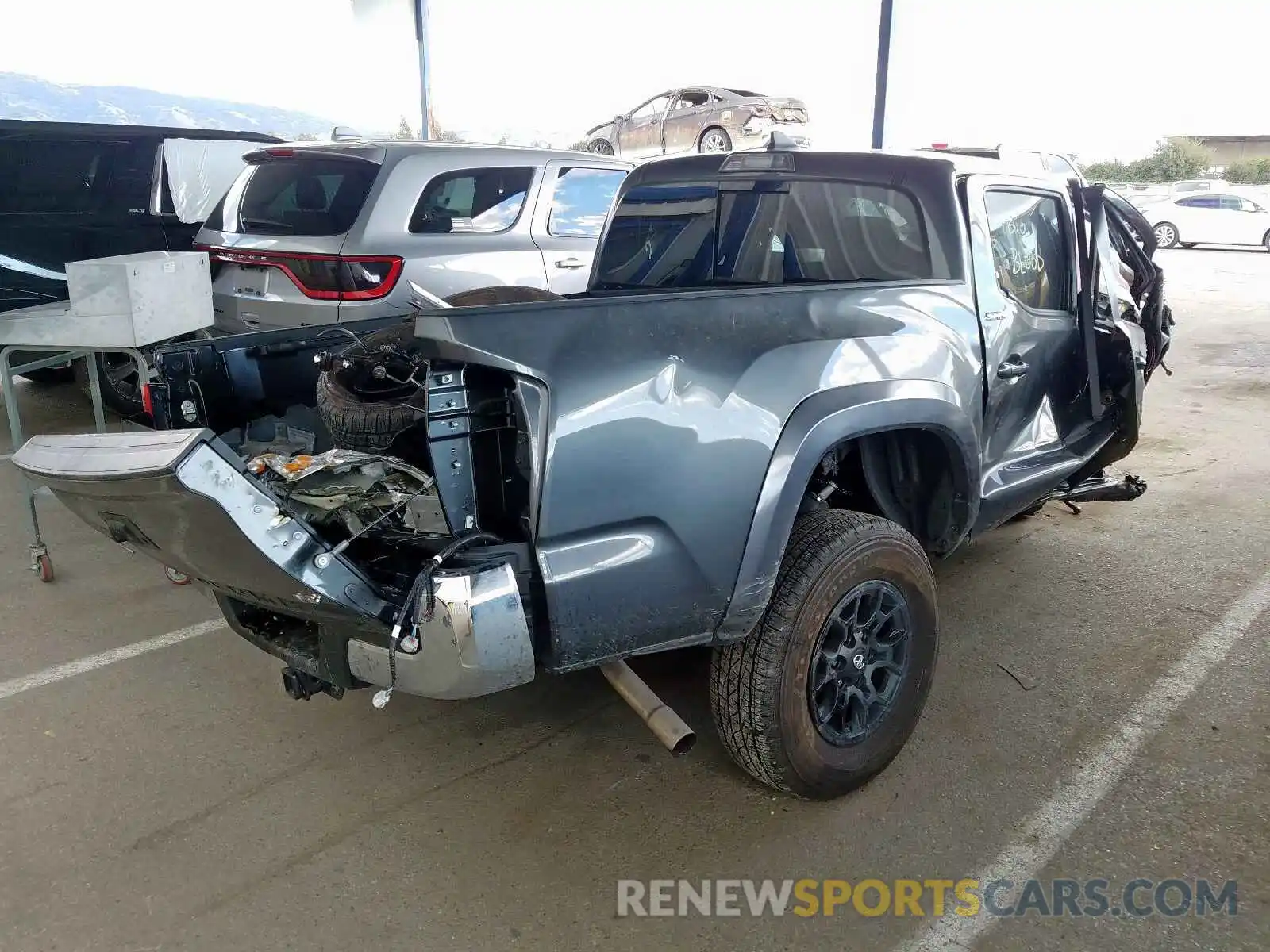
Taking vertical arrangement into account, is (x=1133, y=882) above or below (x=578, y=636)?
below

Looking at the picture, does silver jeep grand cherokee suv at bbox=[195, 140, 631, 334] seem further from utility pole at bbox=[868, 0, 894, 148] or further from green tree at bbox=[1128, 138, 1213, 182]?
green tree at bbox=[1128, 138, 1213, 182]

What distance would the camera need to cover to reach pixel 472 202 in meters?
5.61

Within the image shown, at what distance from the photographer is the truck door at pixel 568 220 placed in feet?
19.4

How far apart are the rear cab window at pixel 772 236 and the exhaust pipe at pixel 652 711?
1599 mm

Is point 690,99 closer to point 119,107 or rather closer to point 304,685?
point 119,107

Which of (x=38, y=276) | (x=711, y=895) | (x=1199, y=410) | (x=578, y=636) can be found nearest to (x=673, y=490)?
(x=578, y=636)

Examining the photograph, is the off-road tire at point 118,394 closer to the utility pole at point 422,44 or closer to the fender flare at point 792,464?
the fender flare at point 792,464

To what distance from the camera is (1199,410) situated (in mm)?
7582

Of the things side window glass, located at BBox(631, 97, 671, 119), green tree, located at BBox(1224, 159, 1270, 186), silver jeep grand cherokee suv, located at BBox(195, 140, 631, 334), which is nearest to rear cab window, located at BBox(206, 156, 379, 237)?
silver jeep grand cherokee suv, located at BBox(195, 140, 631, 334)

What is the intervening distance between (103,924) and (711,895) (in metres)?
1.52

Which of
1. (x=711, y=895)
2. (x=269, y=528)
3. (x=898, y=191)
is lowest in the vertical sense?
(x=711, y=895)

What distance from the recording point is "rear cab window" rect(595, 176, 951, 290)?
321 cm

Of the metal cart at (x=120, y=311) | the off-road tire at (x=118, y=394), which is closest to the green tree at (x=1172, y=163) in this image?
the off-road tire at (x=118, y=394)

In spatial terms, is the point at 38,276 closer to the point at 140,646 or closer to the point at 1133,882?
the point at 140,646
